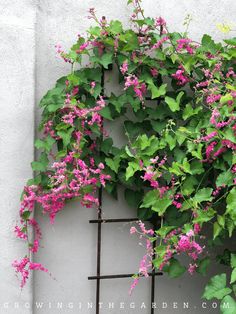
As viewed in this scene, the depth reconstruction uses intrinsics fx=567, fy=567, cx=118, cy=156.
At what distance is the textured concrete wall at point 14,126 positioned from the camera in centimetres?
240

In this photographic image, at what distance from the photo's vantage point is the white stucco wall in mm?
2426

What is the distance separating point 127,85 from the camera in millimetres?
2412

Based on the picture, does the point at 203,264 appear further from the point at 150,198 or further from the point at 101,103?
the point at 101,103

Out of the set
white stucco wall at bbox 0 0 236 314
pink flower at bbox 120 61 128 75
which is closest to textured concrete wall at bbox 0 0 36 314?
white stucco wall at bbox 0 0 236 314

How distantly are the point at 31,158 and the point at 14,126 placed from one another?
16 cm

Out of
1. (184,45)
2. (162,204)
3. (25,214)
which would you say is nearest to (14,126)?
(25,214)

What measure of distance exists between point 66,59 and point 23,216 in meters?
0.70

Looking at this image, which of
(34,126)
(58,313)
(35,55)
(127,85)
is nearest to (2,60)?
(35,55)

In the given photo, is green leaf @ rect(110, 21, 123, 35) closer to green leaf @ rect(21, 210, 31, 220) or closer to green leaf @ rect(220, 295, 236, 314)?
green leaf @ rect(21, 210, 31, 220)

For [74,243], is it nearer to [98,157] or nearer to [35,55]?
[98,157]

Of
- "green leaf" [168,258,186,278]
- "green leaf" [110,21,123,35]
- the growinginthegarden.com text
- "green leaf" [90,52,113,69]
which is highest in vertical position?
"green leaf" [110,21,123,35]

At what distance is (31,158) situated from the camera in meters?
2.49

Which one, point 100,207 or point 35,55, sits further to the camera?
point 100,207

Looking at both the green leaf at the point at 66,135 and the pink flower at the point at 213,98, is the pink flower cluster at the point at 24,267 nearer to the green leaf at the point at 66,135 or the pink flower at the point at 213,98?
the green leaf at the point at 66,135
